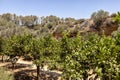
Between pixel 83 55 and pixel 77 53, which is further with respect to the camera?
pixel 77 53

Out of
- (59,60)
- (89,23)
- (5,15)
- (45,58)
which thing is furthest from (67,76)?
(5,15)

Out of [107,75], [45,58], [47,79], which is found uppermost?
[107,75]

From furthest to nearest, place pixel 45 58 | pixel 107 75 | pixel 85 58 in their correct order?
pixel 45 58
pixel 85 58
pixel 107 75

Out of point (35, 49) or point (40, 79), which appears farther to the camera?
point (40, 79)

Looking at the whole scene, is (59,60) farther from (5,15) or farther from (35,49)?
(5,15)

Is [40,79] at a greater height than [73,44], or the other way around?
[73,44]

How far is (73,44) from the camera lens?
27.0 m

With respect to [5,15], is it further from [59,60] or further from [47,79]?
[59,60]

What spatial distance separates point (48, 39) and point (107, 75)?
967 inches

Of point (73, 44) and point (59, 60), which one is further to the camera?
point (59, 60)

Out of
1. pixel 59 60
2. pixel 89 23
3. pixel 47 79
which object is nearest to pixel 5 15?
pixel 89 23

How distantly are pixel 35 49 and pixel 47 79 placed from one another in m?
6.85

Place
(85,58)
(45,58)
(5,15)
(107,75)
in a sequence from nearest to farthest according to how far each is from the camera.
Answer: (107,75) → (85,58) → (45,58) → (5,15)

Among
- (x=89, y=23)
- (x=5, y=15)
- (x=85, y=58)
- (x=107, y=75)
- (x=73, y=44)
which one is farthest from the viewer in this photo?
(x=5, y=15)
